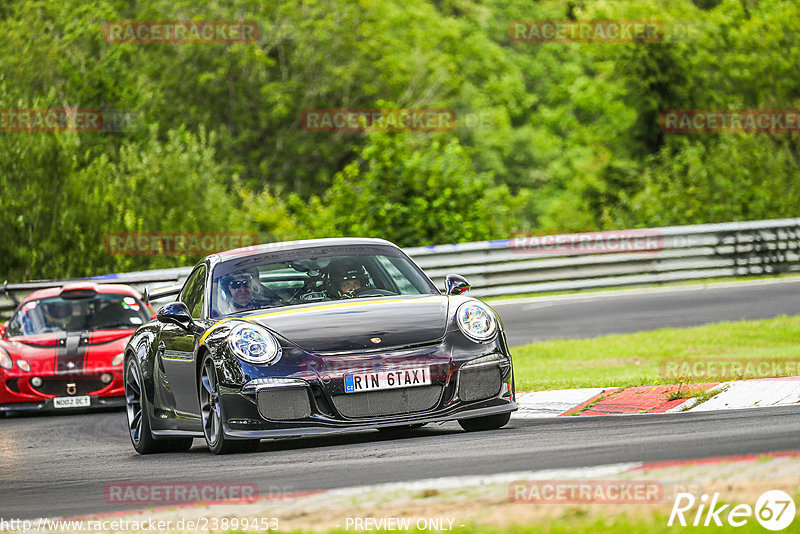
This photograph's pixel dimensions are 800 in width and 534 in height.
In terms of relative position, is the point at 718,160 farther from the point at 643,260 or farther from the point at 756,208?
the point at 643,260

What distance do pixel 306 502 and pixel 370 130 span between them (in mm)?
24866

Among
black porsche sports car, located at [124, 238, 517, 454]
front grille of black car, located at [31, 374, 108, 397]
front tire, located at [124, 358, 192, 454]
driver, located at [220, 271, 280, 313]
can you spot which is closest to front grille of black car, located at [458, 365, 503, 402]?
black porsche sports car, located at [124, 238, 517, 454]

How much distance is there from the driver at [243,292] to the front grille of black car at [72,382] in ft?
19.9

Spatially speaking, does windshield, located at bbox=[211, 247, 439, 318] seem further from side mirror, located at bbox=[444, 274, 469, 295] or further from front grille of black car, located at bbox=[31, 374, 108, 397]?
front grille of black car, located at bbox=[31, 374, 108, 397]

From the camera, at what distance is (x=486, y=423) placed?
963 centimetres

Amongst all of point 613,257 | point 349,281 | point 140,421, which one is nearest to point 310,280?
point 349,281

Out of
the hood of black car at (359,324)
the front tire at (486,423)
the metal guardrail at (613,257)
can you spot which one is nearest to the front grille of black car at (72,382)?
the hood of black car at (359,324)

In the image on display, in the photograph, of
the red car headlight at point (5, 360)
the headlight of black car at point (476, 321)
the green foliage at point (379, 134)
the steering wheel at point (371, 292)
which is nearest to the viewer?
the headlight of black car at point (476, 321)

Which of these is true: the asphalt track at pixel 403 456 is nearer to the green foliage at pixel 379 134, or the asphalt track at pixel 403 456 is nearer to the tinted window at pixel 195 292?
the tinted window at pixel 195 292

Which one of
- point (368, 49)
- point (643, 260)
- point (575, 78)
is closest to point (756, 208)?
point (643, 260)

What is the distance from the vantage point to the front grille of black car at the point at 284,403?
28.5 ft

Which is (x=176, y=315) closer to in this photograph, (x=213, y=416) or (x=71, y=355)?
(x=213, y=416)

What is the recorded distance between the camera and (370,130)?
101ft

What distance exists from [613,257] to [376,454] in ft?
54.6
